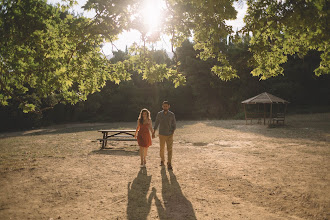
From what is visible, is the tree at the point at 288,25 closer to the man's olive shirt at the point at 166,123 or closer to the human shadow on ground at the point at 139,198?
the man's olive shirt at the point at 166,123

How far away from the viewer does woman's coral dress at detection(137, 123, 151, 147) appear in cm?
697

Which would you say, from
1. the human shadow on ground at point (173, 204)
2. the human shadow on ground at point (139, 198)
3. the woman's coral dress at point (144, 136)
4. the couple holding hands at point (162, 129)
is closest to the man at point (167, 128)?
the couple holding hands at point (162, 129)

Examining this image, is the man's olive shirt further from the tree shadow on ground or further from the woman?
the tree shadow on ground

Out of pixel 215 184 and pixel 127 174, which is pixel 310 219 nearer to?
pixel 215 184

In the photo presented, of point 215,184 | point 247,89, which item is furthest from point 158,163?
point 247,89

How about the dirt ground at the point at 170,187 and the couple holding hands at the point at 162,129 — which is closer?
the dirt ground at the point at 170,187

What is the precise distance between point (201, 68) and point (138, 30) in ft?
99.4

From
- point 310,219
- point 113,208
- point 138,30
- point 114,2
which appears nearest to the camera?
point 310,219

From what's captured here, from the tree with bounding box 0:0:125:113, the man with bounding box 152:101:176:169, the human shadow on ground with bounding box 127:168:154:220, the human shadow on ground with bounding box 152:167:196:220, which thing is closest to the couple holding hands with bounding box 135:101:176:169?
Result: the man with bounding box 152:101:176:169

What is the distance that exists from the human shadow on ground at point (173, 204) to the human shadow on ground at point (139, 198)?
0.69ft

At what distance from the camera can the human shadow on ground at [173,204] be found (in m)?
3.84

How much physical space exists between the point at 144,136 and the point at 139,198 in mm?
2608

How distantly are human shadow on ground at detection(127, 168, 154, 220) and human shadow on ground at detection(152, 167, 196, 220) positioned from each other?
0.69 feet

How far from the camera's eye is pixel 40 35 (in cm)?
571
